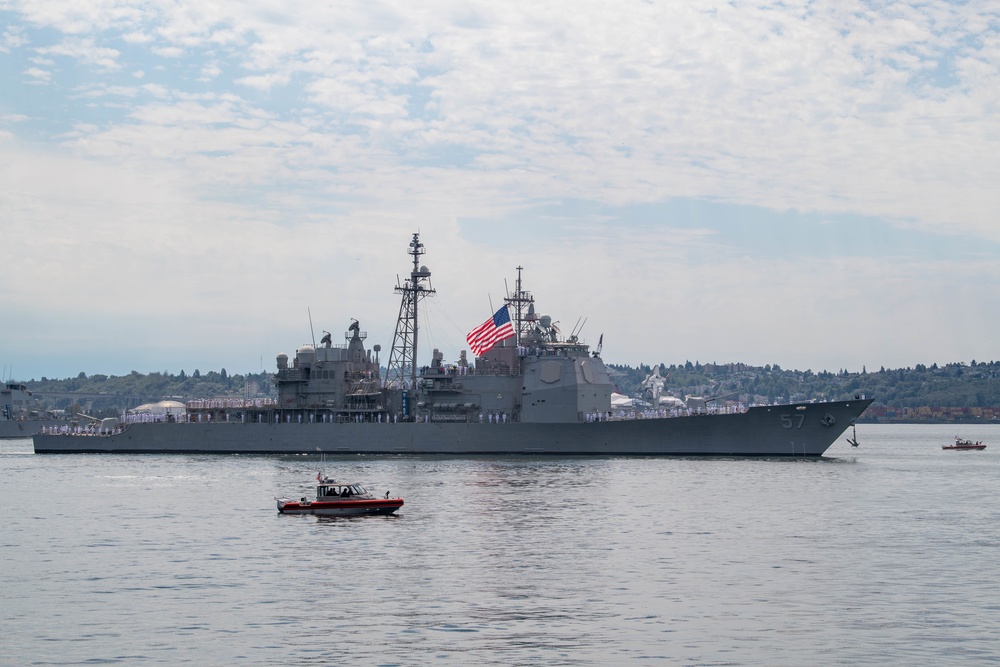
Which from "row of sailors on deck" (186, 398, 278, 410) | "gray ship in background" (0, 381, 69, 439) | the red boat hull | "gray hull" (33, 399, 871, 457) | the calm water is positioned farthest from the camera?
"gray ship in background" (0, 381, 69, 439)

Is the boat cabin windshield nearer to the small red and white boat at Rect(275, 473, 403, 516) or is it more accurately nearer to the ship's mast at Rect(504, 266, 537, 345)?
the small red and white boat at Rect(275, 473, 403, 516)

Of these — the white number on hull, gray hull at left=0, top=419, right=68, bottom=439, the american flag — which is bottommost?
gray hull at left=0, top=419, right=68, bottom=439

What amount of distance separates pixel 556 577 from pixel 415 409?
3925cm

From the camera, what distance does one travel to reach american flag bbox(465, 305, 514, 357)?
56.8m

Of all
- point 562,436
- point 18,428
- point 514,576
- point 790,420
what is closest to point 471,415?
point 562,436

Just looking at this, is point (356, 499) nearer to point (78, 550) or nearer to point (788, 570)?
point (78, 550)

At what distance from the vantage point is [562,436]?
57875 millimetres

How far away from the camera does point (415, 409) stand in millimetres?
62719

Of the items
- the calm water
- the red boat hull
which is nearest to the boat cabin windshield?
the red boat hull

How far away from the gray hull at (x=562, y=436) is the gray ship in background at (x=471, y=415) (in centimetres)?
6

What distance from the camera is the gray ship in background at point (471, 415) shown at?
Answer: 2208 inches

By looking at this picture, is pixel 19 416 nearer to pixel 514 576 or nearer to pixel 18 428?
pixel 18 428

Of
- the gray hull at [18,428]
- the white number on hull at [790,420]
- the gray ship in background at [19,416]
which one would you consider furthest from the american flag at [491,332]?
the gray hull at [18,428]

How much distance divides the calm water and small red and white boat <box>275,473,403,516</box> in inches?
19.6
